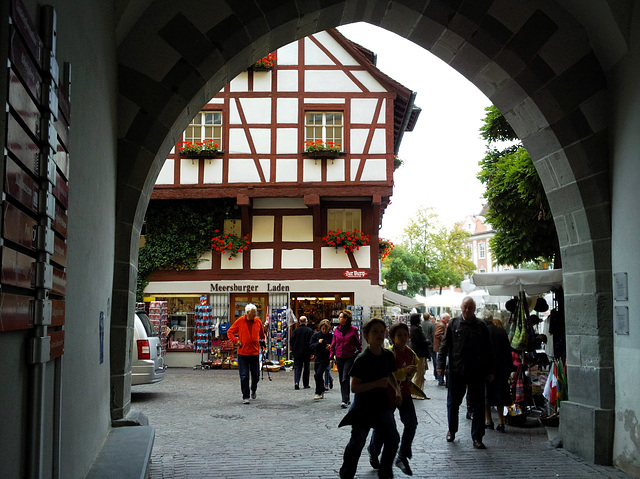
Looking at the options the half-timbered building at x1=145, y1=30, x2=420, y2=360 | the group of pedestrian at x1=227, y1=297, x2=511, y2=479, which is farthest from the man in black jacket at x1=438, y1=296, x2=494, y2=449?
the half-timbered building at x1=145, y1=30, x2=420, y2=360

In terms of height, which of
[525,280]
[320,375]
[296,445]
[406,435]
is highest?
[525,280]

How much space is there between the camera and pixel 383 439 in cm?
542

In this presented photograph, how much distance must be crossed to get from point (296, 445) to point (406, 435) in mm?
1534

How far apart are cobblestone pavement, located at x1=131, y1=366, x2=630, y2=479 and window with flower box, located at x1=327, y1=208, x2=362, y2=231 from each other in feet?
27.0

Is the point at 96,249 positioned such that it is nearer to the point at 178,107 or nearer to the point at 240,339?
the point at 178,107

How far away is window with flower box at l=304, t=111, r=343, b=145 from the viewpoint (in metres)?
19.2

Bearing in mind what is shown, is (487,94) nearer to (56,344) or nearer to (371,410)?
(371,410)

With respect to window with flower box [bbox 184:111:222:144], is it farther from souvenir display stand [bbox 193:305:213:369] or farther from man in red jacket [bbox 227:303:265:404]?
man in red jacket [bbox 227:303:265:404]

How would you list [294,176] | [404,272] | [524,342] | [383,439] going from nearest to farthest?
1. [383,439]
2. [524,342]
3. [294,176]
4. [404,272]

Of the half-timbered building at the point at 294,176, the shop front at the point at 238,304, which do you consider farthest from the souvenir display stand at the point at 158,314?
the half-timbered building at the point at 294,176

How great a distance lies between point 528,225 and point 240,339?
5828 mm

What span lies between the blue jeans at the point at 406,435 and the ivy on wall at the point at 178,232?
13.6 metres

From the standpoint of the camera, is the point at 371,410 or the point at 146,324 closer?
the point at 371,410

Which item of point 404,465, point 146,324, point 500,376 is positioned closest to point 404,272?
point 146,324
